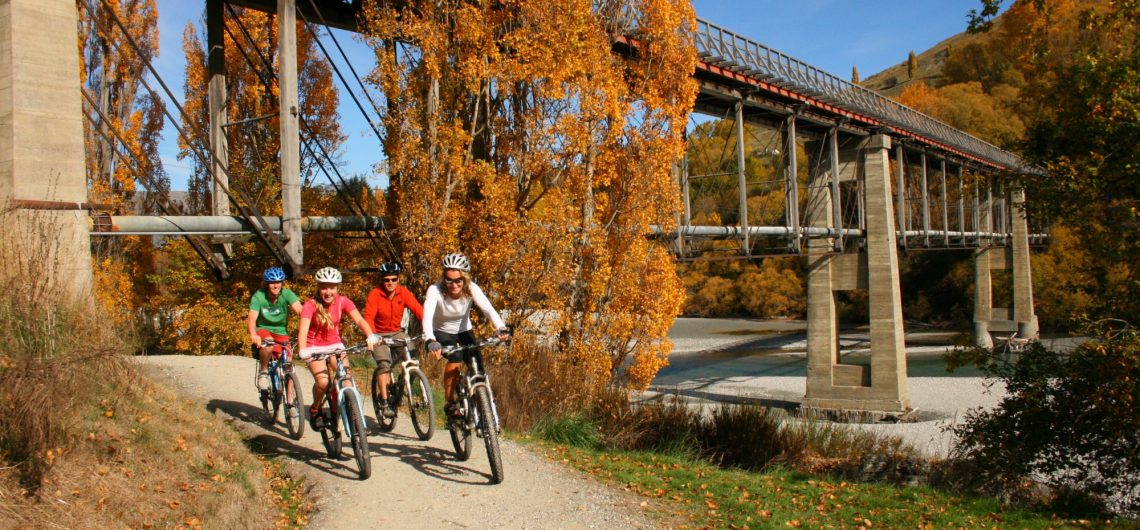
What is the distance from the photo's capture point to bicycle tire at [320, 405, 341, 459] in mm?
7883

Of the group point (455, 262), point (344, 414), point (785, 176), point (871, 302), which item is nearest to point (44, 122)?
point (344, 414)

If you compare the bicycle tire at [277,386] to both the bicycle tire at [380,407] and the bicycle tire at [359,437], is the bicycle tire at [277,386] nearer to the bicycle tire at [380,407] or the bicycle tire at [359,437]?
the bicycle tire at [380,407]

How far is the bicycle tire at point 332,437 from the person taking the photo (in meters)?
7.88

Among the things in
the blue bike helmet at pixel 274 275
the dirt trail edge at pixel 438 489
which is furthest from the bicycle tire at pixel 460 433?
the blue bike helmet at pixel 274 275

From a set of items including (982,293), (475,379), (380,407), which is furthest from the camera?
(982,293)

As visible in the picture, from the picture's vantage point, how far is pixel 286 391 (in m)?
8.85

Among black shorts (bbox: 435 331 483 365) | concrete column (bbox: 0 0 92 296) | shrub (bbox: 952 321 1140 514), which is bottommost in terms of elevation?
shrub (bbox: 952 321 1140 514)

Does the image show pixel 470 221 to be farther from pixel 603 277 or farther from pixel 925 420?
pixel 925 420

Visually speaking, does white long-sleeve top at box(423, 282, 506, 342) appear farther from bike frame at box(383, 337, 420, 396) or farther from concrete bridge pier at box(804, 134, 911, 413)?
concrete bridge pier at box(804, 134, 911, 413)

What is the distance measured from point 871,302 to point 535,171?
Result: 764 inches

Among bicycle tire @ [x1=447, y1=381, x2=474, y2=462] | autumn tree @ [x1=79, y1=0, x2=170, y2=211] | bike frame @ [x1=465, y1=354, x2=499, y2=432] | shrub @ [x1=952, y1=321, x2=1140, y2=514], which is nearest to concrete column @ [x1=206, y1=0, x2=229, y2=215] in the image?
autumn tree @ [x1=79, y1=0, x2=170, y2=211]

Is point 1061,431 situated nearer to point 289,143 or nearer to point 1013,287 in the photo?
point 289,143

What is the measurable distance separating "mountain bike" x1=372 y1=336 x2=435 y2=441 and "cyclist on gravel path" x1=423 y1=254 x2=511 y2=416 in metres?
→ 0.59

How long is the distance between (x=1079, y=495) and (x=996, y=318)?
175 ft
